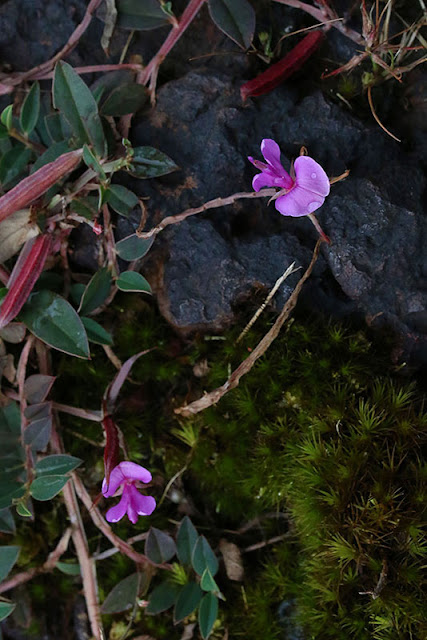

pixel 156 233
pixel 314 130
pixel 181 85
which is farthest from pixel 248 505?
pixel 181 85

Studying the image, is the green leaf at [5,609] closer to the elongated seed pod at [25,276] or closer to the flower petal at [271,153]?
the elongated seed pod at [25,276]

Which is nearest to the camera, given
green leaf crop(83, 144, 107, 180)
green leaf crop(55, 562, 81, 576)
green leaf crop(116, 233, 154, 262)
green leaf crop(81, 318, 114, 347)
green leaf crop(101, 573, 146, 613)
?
Answer: green leaf crop(83, 144, 107, 180)

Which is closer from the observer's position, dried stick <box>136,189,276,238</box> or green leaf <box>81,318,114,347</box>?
dried stick <box>136,189,276,238</box>

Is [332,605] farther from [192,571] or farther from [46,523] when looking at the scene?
[46,523]

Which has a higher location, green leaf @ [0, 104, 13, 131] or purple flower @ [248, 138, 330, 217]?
green leaf @ [0, 104, 13, 131]

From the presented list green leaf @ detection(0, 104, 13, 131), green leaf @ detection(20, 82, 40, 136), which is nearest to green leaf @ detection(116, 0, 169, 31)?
green leaf @ detection(20, 82, 40, 136)

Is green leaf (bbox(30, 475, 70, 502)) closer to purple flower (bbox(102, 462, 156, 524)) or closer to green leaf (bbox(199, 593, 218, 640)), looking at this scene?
purple flower (bbox(102, 462, 156, 524))

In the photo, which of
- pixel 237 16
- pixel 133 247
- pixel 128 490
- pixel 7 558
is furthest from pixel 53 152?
pixel 7 558
